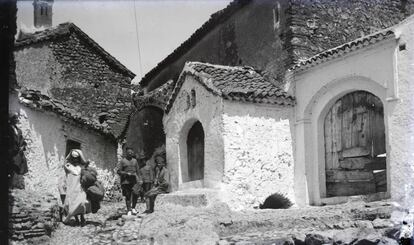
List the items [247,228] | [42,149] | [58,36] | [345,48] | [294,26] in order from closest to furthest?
[247,228] → [345,48] → [294,26] → [42,149] → [58,36]

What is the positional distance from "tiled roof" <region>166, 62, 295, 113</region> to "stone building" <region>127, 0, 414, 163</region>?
571mm

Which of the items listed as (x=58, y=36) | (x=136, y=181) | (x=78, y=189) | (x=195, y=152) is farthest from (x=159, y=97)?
(x=78, y=189)

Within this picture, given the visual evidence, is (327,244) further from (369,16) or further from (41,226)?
→ (369,16)

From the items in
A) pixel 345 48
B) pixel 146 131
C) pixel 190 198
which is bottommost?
pixel 190 198

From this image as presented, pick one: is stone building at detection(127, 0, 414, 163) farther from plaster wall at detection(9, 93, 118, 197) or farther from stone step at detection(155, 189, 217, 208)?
plaster wall at detection(9, 93, 118, 197)

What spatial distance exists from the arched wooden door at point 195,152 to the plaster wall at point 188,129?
0.15 metres

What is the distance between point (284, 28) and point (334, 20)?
1.47 metres

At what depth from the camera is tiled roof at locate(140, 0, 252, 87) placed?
46.6 ft

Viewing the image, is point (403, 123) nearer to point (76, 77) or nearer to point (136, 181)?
point (136, 181)

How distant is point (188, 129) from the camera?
12.7 metres

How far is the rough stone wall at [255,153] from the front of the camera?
10.7 meters

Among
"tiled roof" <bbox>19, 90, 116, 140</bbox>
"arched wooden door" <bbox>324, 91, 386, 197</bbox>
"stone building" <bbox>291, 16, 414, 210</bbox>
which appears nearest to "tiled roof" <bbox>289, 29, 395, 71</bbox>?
"stone building" <bbox>291, 16, 414, 210</bbox>

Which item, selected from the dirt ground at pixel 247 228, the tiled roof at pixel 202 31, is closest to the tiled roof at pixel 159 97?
the tiled roof at pixel 202 31

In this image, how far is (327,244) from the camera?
7.29m
